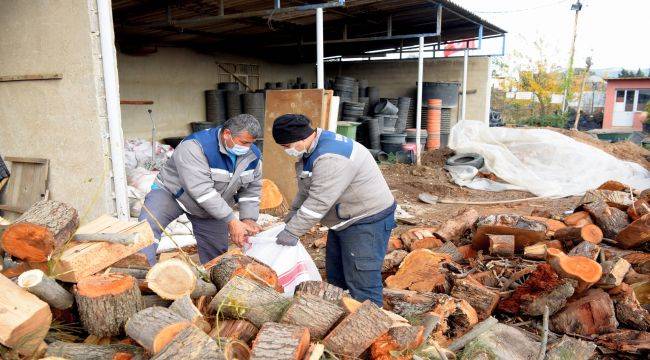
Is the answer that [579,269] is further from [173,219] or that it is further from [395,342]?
[173,219]

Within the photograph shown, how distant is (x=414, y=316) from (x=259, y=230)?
141 centimetres

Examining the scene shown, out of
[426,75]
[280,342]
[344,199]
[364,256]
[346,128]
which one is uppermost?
[426,75]

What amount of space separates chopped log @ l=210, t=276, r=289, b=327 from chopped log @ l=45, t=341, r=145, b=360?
16.6 inches

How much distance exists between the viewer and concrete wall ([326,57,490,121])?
44.4ft

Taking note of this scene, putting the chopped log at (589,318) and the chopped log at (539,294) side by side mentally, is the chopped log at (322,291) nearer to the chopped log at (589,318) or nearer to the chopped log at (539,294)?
the chopped log at (539,294)

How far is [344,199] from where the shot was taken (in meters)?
3.40

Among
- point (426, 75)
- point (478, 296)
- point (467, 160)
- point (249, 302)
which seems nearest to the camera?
point (249, 302)

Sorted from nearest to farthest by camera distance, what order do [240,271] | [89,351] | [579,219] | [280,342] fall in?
1. [280,342]
2. [89,351]
3. [240,271]
4. [579,219]

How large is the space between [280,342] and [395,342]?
2.27ft

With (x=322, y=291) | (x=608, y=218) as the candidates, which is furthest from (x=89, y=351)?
(x=608, y=218)

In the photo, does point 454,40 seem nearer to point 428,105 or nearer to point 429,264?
point 428,105

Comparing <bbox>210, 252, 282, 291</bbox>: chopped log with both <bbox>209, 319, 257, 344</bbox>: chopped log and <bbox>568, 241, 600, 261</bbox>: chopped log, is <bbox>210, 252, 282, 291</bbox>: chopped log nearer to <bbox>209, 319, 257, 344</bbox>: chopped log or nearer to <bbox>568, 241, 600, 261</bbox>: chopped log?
<bbox>209, 319, 257, 344</bbox>: chopped log

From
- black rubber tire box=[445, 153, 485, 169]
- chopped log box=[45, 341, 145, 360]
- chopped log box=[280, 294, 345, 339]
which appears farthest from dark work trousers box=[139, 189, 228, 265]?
black rubber tire box=[445, 153, 485, 169]

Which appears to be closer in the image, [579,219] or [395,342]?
[395,342]
